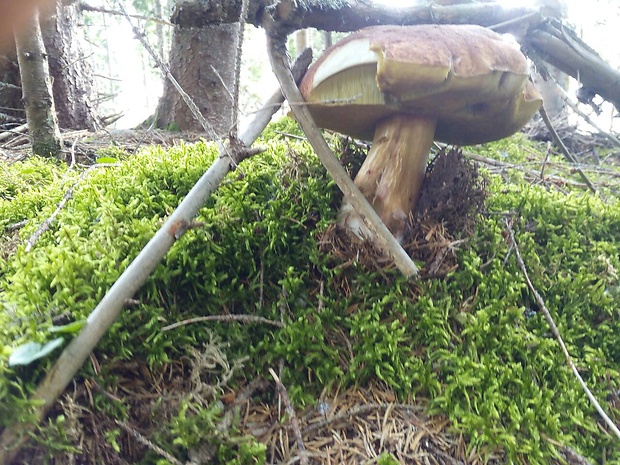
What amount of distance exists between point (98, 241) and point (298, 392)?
0.85 meters

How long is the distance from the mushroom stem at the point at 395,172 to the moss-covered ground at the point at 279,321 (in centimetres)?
14

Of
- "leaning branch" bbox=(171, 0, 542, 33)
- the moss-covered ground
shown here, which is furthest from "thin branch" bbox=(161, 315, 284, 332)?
"leaning branch" bbox=(171, 0, 542, 33)

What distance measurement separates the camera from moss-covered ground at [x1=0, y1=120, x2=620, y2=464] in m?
1.07

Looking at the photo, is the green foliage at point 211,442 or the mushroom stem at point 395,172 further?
the mushroom stem at point 395,172

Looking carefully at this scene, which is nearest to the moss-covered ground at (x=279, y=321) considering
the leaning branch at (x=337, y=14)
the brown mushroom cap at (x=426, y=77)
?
the brown mushroom cap at (x=426, y=77)

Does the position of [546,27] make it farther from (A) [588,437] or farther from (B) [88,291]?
(B) [88,291]

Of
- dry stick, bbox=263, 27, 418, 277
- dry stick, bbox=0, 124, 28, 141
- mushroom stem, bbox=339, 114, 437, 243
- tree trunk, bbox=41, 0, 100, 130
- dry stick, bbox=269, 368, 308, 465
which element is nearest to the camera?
dry stick, bbox=269, 368, 308, 465

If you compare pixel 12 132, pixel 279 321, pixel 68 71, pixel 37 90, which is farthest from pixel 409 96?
pixel 68 71

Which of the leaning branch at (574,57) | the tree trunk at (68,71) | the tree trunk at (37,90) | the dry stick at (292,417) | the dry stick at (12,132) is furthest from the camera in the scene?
the tree trunk at (68,71)

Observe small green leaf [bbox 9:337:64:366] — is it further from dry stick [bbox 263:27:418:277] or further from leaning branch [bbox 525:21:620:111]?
leaning branch [bbox 525:21:620:111]

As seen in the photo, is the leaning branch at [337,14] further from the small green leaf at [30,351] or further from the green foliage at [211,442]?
the green foliage at [211,442]

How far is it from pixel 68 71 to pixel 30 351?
3.42 meters

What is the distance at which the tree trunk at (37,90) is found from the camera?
2.19 m

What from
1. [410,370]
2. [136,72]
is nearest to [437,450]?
[410,370]
